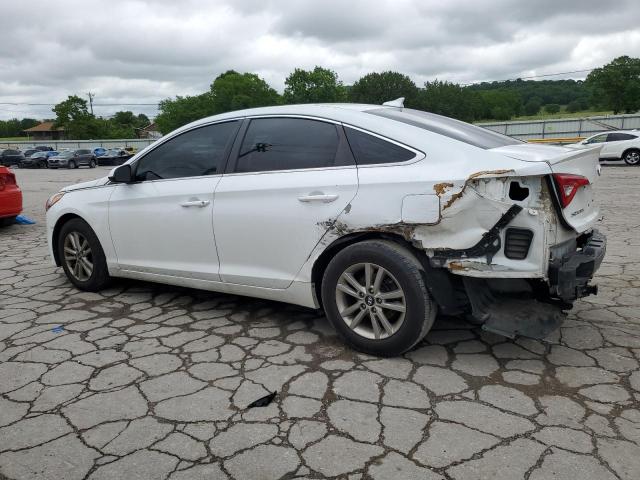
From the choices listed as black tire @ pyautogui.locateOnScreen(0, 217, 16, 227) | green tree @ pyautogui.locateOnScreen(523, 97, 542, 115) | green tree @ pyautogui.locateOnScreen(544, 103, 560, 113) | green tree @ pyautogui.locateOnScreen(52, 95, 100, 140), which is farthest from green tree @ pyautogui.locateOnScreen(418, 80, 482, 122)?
black tire @ pyautogui.locateOnScreen(0, 217, 16, 227)

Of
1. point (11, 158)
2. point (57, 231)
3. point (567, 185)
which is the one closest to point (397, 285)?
point (567, 185)

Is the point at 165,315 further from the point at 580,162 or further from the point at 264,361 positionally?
the point at 580,162

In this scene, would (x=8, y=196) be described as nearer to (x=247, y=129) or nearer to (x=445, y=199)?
(x=247, y=129)

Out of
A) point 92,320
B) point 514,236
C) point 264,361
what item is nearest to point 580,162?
point 514,236

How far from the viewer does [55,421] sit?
109 inches

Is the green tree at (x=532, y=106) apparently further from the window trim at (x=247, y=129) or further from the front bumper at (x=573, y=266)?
the window trim at (x=247, y=129)

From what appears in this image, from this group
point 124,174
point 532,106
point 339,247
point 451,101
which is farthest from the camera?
point 451,101

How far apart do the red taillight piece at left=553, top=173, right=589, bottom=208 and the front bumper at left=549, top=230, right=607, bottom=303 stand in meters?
0.27

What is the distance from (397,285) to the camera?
127 inches

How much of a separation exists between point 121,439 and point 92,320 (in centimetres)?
191

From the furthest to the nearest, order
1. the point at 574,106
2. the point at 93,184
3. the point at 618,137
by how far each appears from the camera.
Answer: the point at 574,106 < the point at 618,137 < the point at 93,184

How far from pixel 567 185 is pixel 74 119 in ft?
296

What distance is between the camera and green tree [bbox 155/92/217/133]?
8325 centimetres

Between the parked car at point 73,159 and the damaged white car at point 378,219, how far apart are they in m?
36.6
